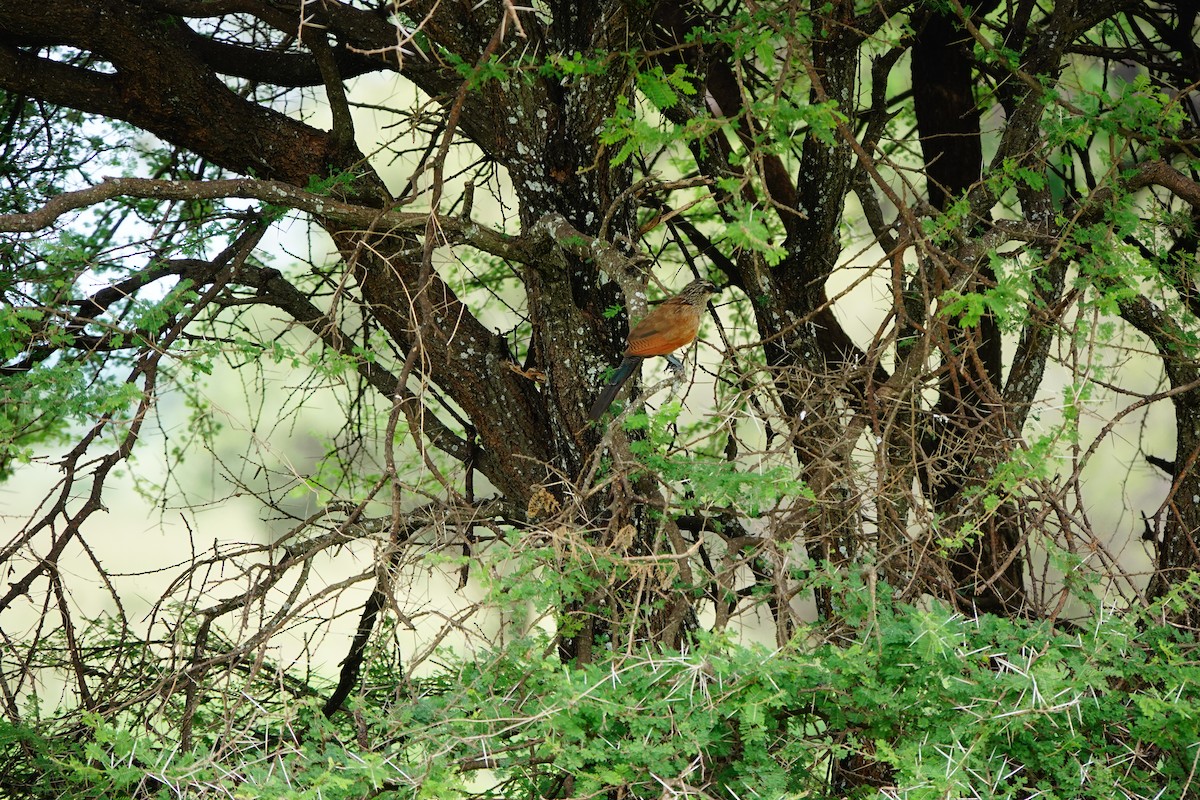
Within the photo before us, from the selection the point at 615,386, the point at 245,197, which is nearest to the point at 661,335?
the point at 615,386

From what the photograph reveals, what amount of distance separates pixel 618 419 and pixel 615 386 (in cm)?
66

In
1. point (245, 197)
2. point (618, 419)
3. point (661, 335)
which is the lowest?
point (618, 419)

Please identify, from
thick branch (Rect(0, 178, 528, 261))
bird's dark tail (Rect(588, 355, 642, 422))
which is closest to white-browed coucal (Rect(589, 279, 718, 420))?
Result: bird's dark tail (Rect(588, 355, 642, 422))

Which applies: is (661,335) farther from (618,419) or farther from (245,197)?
(245,197)

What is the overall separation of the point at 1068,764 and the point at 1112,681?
1.46 feet

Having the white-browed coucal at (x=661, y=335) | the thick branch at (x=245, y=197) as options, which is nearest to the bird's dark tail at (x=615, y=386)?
Answer: the white-browed coucal at (x=661, y=335)

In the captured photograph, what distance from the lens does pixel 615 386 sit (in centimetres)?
398

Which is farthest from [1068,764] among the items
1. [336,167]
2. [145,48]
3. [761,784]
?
[145,48]

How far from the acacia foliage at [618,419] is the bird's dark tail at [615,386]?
0.14m

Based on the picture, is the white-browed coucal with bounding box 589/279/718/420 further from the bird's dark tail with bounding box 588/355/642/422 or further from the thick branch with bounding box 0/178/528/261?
the thick branch with bounding box 0/178/528/261

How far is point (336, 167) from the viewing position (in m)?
4.44

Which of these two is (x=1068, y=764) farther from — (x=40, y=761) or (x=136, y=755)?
(x=40, y=761)

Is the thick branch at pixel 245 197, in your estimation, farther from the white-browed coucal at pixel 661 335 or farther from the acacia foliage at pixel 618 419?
the white-browed coucal at pixel 661 335

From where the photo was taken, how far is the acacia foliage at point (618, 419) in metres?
2.84
